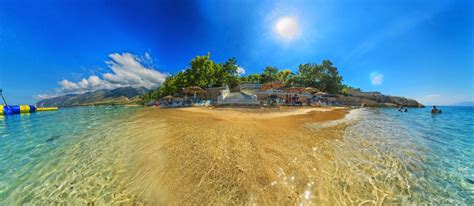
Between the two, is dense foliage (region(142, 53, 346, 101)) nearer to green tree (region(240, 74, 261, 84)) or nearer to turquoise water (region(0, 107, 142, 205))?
green tree (region(240, 74, 261, 84))

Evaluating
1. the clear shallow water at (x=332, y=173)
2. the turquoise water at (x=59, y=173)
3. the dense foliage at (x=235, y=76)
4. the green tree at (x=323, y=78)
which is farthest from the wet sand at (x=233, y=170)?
the green tree at (x=323, y=78)

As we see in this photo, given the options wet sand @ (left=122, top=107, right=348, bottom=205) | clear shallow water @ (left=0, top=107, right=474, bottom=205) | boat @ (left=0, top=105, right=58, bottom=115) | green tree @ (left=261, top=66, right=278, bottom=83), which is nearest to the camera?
wet sand @ (left=122, top=107, right=348, bottom=205)

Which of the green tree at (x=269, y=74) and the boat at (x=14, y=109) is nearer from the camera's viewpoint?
the boat at (x=14, y=109)

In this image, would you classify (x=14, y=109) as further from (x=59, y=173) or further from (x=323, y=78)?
(x=323, y=78)

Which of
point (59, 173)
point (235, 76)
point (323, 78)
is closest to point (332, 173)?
point (59, 173)

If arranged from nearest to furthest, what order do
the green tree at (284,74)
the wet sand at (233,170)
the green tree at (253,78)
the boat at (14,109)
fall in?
the wet sand at (233,170)
the boat at (14,109)
the green tree at (253,78)
the green tree at (284,74)

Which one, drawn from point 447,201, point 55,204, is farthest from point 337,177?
point 55,204

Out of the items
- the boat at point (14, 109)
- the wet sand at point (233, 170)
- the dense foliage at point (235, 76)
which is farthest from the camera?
the dense foliage at point (235, 76)

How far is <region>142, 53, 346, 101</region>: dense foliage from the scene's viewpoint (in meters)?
28.1

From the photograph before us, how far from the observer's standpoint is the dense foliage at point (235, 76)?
92.3ft

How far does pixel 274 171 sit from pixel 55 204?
4.00 meters

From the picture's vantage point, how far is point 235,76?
35188 mm

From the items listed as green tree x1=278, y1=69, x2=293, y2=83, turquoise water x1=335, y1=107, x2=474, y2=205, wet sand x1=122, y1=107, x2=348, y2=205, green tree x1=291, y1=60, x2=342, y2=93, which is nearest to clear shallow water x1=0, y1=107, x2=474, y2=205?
turquoise water x1=335, y1=107, x2=474, y2=205

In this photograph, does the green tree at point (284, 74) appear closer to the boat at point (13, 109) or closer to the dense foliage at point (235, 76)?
the dense foliage at point (235, 76)
